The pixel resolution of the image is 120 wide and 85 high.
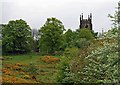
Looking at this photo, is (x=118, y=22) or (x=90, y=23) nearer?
(x=118, y=22)

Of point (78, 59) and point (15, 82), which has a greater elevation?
point (78, 59)

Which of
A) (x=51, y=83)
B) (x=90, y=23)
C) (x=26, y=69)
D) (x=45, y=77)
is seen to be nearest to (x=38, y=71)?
(x=26, y=69)

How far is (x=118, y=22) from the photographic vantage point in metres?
12.0

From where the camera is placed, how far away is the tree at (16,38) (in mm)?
61188

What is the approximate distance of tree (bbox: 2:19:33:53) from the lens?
201ft

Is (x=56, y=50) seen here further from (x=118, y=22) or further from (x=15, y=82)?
(x=118, y=22)

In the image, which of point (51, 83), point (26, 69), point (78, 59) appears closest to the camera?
point (78, 59)

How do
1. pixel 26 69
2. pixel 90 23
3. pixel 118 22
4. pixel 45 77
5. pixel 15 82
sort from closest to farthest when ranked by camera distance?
pixel 118 22
pixel 15 82
pixel 45 77
pixel 26 69
pixel 90 23

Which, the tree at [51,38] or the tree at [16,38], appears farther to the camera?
the tree at [16,38]

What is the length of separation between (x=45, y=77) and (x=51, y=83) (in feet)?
15.0

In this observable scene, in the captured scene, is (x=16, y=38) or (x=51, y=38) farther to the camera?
(x=16, y=38)

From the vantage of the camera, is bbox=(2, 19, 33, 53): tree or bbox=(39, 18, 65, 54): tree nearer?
bbox=(39, 18, 65, 54): tree

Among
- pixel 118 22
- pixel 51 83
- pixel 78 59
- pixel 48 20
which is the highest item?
pixel 48 20

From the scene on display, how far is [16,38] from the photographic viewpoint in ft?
205
